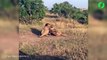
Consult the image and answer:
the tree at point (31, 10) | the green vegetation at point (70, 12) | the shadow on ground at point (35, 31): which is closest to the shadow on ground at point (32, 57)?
the shadow on ground at point (35, 31)

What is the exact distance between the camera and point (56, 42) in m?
4.83

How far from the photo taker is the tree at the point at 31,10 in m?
4.70

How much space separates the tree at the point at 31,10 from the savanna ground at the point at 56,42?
0.27 ft

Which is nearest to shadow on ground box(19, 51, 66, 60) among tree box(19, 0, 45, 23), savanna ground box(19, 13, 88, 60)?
savanna ground box(19, 13, 88, 60)

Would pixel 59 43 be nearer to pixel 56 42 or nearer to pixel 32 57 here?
pixel 56 42

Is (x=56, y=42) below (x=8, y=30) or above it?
below

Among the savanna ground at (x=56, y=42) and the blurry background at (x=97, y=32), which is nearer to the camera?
the savanna ground at (x=56, y=42)

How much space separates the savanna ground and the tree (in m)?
0.08

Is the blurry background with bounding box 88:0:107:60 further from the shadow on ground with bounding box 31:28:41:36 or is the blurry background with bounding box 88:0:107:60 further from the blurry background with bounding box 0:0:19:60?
the blurry background with bounding box 0:0:19:60

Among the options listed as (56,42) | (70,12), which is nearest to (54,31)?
(56,42)

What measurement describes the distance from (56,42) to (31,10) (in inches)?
20.7

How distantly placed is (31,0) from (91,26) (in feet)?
2.79

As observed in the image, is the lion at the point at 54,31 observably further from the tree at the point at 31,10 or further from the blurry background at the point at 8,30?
the blurry background at the point at 8,30

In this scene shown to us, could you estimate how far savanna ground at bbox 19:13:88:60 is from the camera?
4.78 m
